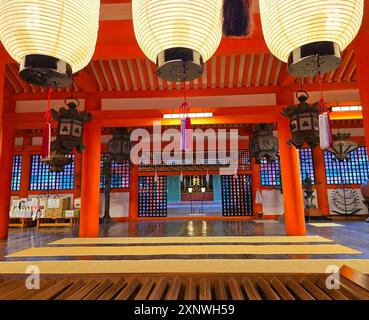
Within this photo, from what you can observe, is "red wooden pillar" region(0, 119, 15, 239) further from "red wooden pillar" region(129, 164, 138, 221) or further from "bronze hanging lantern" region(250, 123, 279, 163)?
"bronze hanging lantern" region(250, 123, 279, 163)

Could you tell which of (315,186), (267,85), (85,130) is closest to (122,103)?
(85,130)

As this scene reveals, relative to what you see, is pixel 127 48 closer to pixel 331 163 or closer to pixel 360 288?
pixel 360 288

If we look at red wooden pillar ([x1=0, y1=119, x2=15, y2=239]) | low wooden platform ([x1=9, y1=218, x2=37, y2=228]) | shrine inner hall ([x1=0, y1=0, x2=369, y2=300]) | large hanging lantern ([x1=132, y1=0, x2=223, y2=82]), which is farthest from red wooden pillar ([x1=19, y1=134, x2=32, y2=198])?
large hanging lantern ([x1=132, y1=0, x2=223, y2=82])

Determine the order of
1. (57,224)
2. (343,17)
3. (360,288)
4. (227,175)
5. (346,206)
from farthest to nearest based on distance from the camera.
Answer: (227,175), (346,206), (57,224), (360,288), (343,17)

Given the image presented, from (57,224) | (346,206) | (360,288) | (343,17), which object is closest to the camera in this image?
(343,17)

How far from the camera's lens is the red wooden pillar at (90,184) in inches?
217

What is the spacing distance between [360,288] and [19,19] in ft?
7.40

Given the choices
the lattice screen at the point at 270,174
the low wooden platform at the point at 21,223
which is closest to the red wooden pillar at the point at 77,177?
the low wooden platform at the point at 21,223

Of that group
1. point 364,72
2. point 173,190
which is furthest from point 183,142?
point 173,190

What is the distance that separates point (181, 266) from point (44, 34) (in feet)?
8.09

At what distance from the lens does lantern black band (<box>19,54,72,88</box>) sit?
1193 millimetres

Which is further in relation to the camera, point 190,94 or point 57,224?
point 57,224

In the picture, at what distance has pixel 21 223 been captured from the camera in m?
8.43

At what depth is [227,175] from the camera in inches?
430
